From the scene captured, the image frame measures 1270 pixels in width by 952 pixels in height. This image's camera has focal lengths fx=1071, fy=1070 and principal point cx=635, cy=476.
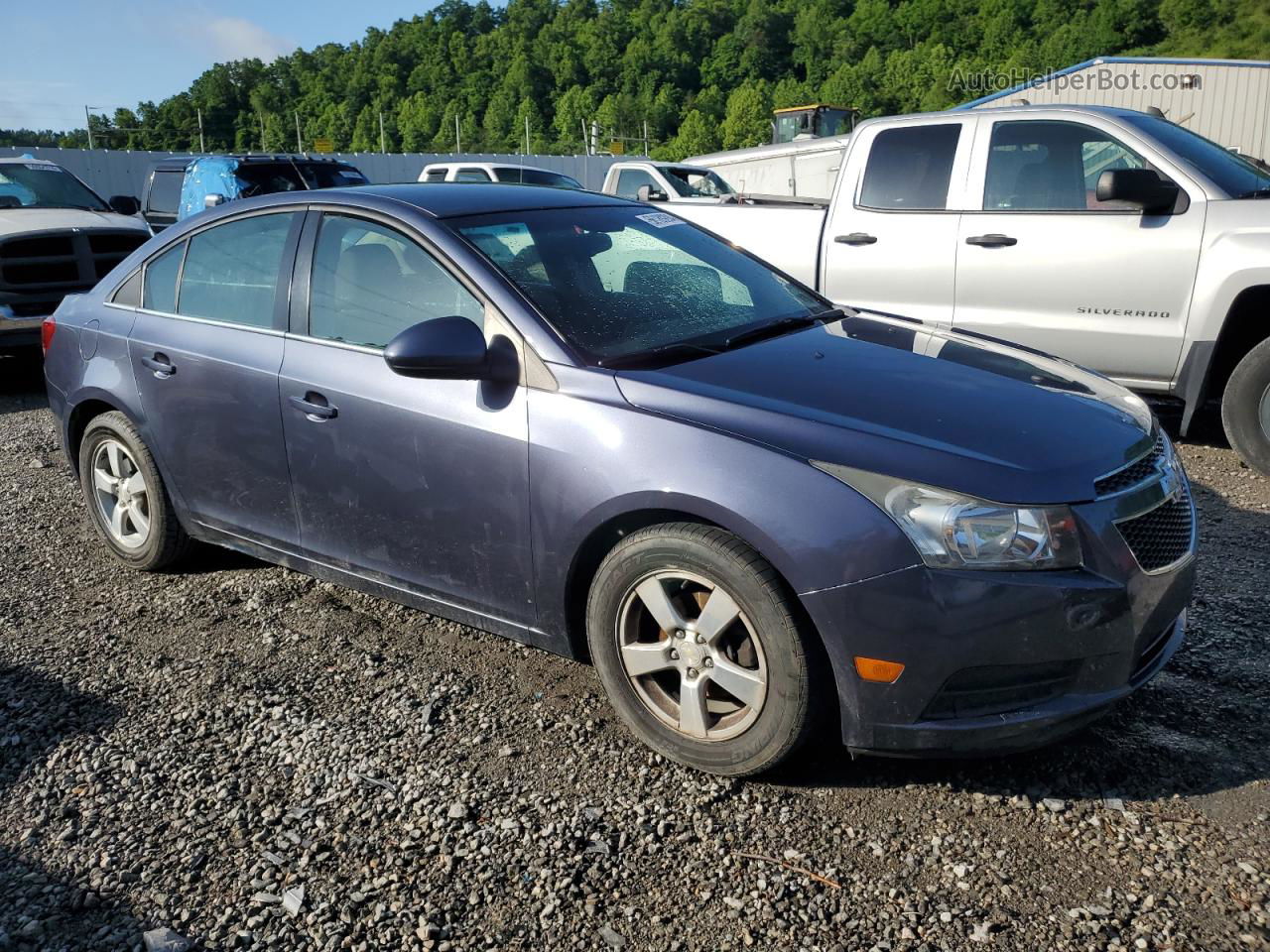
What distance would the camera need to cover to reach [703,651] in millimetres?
2971

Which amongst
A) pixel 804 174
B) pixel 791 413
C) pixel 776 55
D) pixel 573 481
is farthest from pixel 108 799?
pixel 776 55

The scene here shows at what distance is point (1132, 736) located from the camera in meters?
3.20

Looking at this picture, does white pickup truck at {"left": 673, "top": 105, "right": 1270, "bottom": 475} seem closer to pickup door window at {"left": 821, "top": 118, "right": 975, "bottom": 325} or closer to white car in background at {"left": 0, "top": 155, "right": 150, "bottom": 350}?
pickup door window at {"left": 821, "top": 118, "right": 975, "bottom": 325}

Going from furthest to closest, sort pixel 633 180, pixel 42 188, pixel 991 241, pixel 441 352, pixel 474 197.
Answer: pixel 633 180 → pixel 42 188 → pixel 991 241 → pixel 474 197 → pixel 441 352

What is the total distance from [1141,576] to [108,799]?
2.95 metres

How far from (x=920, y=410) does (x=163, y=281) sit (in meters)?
3.30

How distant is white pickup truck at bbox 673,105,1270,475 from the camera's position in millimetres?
5832

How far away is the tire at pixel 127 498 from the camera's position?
180 inches

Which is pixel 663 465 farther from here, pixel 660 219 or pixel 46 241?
pixel 46 241

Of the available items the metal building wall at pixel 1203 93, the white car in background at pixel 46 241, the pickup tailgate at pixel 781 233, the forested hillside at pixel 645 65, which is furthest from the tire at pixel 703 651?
the forested hillside at pixel 645 65

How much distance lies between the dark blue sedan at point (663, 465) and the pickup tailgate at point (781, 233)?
10.3 ft

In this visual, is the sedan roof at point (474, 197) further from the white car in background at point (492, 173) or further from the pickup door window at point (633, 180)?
the white car in background at point (492, 173)

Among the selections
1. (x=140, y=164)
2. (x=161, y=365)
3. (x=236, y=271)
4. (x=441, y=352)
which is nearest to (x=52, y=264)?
(x=161, y=365)

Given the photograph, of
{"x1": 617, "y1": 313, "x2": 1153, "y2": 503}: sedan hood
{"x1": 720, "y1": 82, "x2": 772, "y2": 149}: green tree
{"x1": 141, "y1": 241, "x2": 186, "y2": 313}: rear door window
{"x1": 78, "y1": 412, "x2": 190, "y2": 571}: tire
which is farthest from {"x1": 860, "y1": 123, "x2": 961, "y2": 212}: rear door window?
{"x1": 720, "y1": 82, "x2": 772, "y2": 149}: green tree
